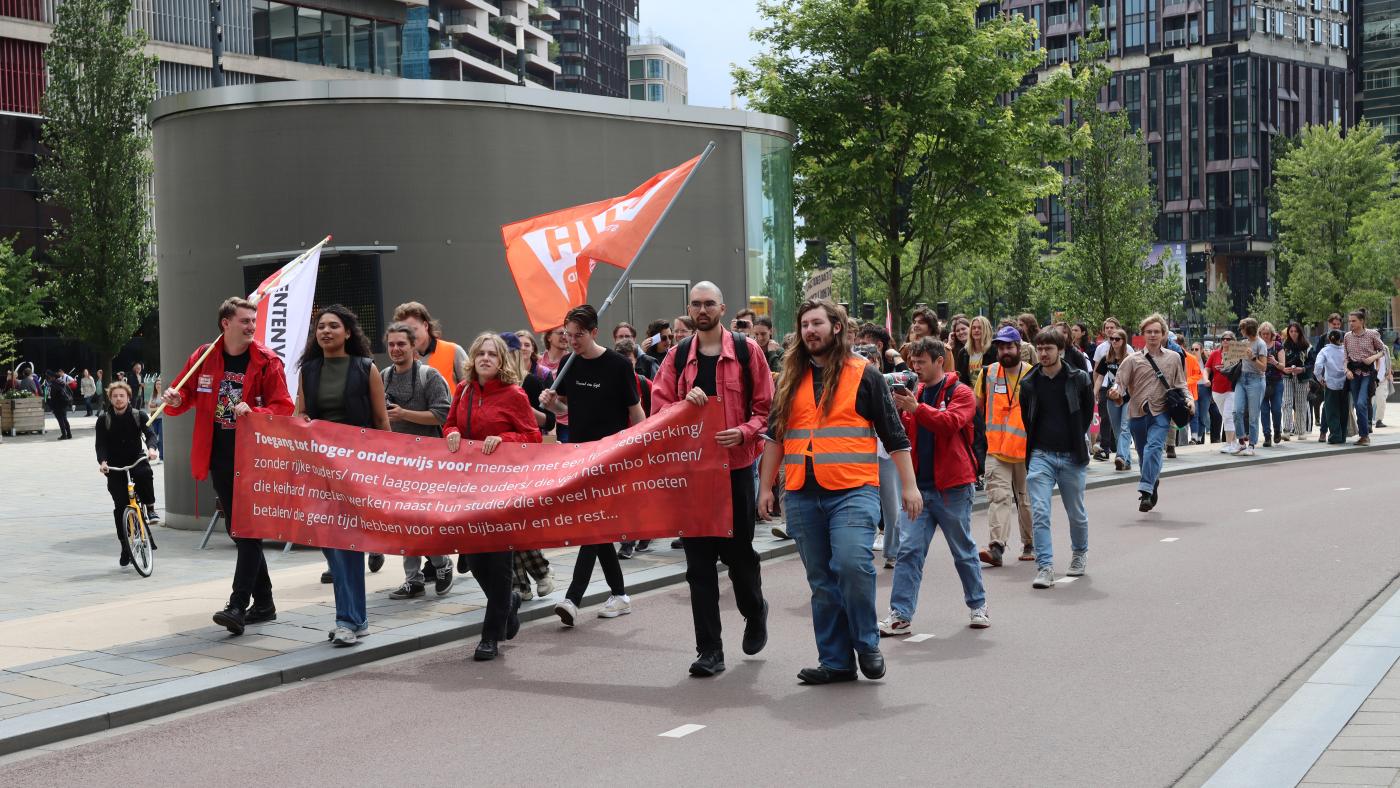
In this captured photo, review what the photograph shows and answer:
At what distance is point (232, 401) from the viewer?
29.2 feet

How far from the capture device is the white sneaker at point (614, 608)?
9.57 metres

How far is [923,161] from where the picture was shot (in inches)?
1099

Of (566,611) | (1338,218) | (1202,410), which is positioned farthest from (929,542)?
(1338,218)

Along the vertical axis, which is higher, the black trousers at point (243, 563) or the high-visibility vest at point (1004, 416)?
the high-visibility vest at point (1004, 416)

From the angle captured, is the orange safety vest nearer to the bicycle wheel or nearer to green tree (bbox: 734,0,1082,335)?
the bicycle wheel

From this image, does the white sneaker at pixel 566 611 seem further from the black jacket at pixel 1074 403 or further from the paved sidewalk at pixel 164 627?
the black jacket at pixel 1074 403

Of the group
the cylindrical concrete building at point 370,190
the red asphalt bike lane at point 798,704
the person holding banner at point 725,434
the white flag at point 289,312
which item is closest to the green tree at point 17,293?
the cylindrical concrete building at point 370,190

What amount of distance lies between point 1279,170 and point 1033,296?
40.6 ft

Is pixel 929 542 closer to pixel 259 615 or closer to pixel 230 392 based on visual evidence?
pixel 259 615

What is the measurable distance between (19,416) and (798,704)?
3650 cm

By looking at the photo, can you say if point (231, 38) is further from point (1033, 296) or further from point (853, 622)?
point (853, 622)

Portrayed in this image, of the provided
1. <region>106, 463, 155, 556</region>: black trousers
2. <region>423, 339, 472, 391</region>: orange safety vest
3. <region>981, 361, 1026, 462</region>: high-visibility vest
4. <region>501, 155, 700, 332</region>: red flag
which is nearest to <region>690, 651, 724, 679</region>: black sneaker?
<region>501, 155, 700, 332</region>: red flag

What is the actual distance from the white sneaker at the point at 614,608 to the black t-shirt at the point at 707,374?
233 cm

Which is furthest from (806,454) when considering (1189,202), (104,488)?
(1189,202)
